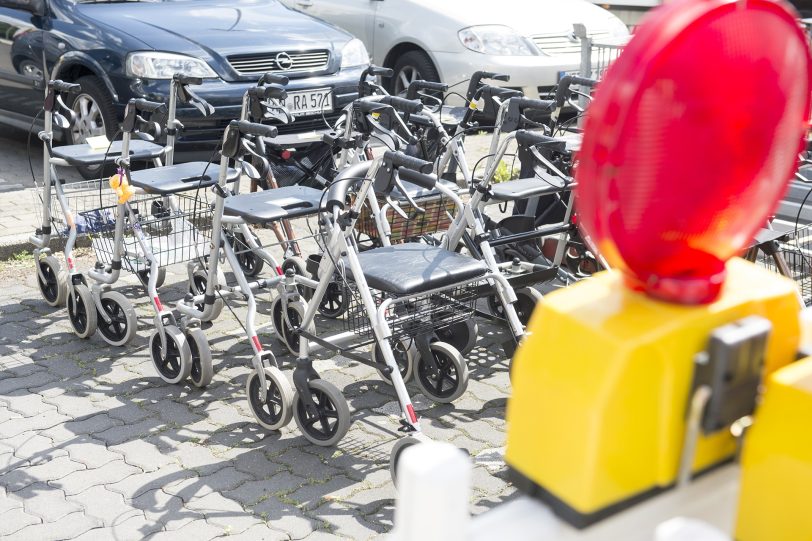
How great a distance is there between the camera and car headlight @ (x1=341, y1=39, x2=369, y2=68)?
7.90 meters

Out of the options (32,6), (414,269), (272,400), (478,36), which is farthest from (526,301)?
(32,6)

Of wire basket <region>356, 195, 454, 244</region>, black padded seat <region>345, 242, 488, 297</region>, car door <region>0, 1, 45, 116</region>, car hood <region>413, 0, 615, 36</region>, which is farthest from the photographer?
car hood <region>413, 0, 615, 36</region>

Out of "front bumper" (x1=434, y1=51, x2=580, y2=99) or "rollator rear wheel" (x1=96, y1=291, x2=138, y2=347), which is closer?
"rollator rear wheel" (x1=96, y1=291, x2=138, y2=347)

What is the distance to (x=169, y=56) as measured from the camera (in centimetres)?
699

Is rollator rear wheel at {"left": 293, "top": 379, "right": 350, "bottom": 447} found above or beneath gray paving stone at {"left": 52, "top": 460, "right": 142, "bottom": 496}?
above

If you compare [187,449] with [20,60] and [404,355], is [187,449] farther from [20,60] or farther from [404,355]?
[20,60]

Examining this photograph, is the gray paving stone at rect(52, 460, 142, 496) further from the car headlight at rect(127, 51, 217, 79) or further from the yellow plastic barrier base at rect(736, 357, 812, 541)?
the car headlight at rect(127, 51, 217, 79)

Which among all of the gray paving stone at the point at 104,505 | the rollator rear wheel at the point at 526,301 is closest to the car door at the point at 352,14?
the rollator rear wheel at the point at 526,301

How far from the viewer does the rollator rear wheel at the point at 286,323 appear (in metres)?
4.78

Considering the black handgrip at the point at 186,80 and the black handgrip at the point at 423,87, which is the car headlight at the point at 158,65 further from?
the black handgrip at the point at 186,80

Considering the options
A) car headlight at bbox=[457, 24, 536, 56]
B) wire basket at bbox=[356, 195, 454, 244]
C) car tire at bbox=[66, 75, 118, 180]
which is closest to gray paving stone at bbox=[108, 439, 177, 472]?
wire basket at bbox=[356, 195, 454, 244]

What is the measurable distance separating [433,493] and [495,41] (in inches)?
347

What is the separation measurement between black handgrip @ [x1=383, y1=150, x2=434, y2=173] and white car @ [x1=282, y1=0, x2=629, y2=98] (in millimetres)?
5923

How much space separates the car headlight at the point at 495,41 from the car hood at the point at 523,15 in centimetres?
8
